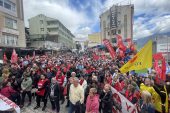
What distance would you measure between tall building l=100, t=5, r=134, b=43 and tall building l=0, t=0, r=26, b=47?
48489 millimetres

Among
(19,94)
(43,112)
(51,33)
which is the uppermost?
(51,33)

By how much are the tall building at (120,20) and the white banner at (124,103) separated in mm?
78787

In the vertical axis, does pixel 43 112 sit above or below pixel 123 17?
below

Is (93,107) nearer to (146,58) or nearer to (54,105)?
(146,58)

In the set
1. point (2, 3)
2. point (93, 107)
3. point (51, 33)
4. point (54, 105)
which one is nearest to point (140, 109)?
point (93, 107)

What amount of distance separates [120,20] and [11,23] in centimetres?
5499

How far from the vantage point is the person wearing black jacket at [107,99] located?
22.2 ft

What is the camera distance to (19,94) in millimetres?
9148

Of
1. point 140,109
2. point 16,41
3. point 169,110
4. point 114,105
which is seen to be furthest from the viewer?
point 16,41

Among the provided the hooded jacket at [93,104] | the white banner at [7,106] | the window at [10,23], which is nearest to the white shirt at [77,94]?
the hooded jacket at [93,104]

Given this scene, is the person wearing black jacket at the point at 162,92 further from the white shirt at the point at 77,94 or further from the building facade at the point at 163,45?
the building facade at the point at 163,45

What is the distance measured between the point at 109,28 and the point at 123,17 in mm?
7528

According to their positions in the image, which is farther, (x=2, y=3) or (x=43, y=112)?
(x=2, y=3)

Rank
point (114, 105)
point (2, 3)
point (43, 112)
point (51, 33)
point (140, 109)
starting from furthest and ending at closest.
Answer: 1. point (51, 33)
2. point (2, 3)
3. point (43, 112)
4. point (114, 105)
5. point (140, 109)
